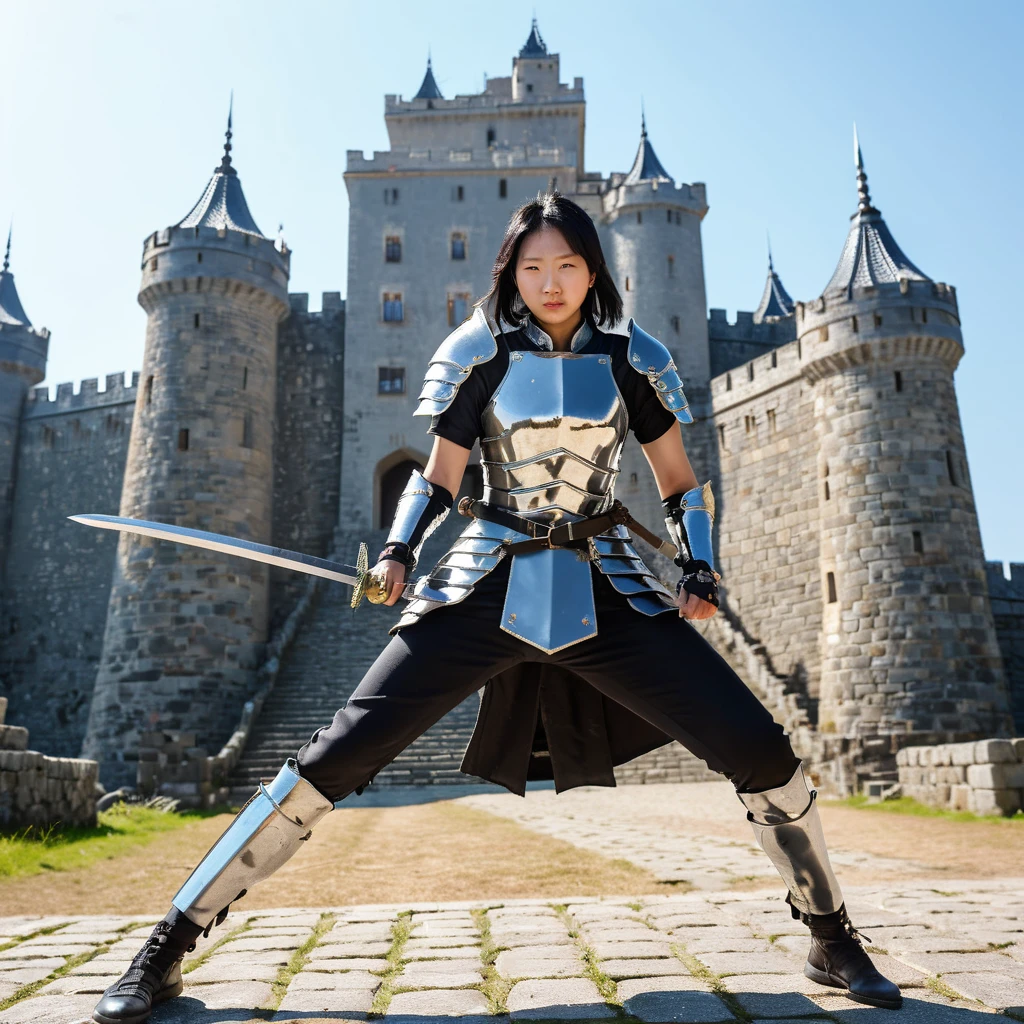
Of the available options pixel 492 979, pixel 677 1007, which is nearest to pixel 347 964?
pixel 492 979

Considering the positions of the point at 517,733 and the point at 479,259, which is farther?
the point at 479,259

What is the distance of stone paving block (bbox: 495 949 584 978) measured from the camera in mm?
2947

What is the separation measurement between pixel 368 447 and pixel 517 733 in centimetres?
2294

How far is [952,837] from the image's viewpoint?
8.91 metres

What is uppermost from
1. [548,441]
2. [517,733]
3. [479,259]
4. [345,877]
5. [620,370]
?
[479,259]

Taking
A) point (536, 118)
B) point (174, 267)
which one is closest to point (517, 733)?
point (174, 267)

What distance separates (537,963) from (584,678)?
0.88 meters

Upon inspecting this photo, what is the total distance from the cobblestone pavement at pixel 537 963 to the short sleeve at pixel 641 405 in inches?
63.4

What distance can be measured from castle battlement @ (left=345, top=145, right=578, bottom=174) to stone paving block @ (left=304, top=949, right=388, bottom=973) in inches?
1052

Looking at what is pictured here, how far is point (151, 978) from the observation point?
2.63 meters

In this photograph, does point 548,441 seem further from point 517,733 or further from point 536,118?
point 536,118

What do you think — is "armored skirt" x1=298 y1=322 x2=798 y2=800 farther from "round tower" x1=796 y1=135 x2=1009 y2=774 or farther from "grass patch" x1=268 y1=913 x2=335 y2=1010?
"round tower" x1=796 y1=135 x2=1009 y2=774

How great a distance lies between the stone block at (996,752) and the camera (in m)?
10.4

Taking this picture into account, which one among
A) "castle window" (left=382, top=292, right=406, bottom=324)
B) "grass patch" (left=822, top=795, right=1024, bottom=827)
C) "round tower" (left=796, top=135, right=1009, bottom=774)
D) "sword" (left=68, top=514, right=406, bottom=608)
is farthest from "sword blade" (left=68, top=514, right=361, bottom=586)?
"castle window" (left=382, top=292, right=406, bottom=324)
